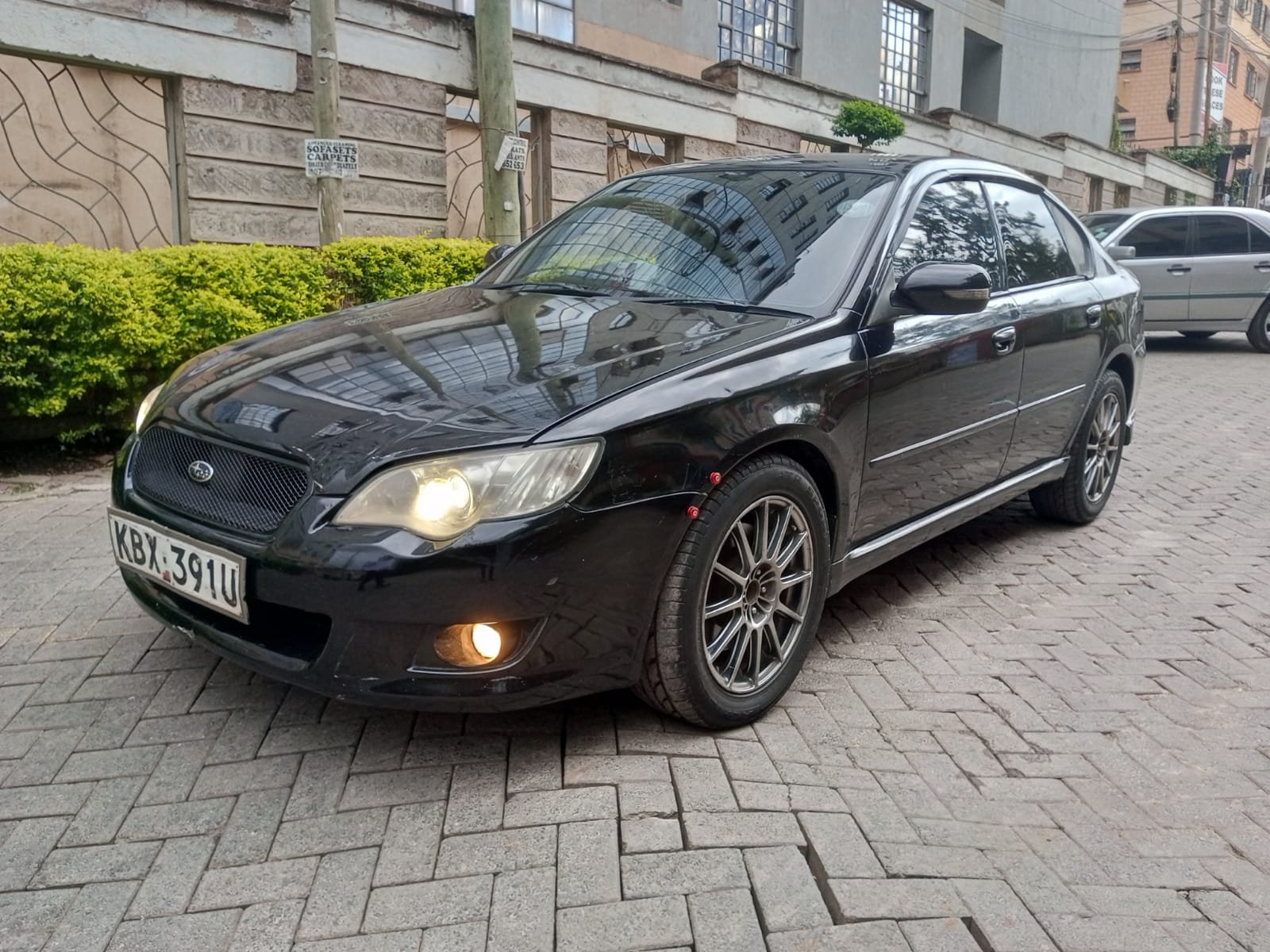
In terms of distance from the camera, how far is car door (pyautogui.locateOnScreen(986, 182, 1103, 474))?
167 inches

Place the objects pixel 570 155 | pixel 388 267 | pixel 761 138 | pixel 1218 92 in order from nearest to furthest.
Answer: pixel 388 267
pixel 570 155
pixel 761 138
pixel 1218 92

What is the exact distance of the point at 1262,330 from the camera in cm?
1280

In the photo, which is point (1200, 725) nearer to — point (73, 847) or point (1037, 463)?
point (1037, 463)

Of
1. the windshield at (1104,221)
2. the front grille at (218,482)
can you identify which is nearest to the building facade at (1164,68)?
the windshield at (1104,221)

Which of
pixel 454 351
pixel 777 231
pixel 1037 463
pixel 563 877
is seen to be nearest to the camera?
pixel 563 877

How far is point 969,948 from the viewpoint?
209cm

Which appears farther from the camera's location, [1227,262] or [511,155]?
[1227,262]

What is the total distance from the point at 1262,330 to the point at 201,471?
1335cm

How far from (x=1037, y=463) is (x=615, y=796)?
277 cm

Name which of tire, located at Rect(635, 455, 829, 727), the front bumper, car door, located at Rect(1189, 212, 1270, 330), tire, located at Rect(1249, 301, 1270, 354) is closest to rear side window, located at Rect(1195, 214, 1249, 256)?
car door, located at Rect(1189, 212, 1270, 330)

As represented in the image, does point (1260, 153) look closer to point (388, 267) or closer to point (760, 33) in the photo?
point (760, 33)

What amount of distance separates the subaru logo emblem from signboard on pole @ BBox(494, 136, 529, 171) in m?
5.68

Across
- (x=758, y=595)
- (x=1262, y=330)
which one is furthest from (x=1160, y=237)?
(x=758, y=595)

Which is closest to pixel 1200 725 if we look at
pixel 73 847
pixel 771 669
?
pixel 771 669
